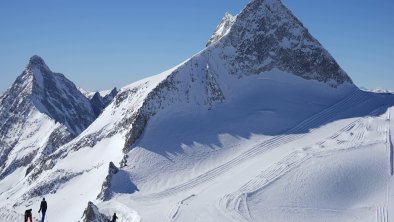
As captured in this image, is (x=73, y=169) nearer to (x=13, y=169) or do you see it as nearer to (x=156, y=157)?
(x=156, y=157)

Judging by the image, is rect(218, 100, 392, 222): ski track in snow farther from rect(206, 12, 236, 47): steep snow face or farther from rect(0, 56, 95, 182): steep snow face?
rect(0, 56, 95, 182): steep snow face

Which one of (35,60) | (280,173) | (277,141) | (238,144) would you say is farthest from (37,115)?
(280,173)

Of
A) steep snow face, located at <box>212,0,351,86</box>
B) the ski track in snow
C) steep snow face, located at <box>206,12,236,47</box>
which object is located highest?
steep snow face, located at <box>206,12,236,47</box>

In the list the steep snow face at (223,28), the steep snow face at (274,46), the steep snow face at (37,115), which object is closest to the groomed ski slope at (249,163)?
the steep snow face at (274,46)

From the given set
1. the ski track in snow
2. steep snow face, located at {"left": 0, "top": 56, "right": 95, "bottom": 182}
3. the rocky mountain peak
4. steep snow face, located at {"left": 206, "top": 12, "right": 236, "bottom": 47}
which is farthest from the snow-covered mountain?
the rocky mountain peak

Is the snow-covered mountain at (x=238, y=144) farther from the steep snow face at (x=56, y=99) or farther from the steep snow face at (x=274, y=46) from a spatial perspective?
the steep snow face at (x=56, y=99)

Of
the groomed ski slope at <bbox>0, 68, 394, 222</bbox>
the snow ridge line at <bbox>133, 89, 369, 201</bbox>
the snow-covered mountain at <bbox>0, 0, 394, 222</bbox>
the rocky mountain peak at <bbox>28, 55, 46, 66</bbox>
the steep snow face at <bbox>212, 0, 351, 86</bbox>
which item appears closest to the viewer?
the groomed ski slope at <bbox>0, 68, 394, 222</bbox>

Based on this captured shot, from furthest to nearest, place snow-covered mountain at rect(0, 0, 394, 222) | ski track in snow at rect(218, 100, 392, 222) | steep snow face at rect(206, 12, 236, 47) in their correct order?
1. steep snow face at rect(206, 12, 236, 47)
2. snow-covered mountain at rect(0, 0, 394, 222)
3. ski track in snow at rect(218, 100, 392, 222)
